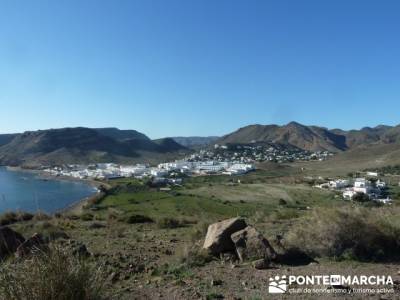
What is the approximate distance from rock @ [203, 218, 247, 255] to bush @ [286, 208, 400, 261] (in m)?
1.16

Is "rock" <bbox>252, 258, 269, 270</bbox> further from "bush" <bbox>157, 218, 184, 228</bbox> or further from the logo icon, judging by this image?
"bush" <bbox>157, 218, 184, 228</bbox>

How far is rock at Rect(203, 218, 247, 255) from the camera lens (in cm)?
880

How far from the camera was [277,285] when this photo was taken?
636 cm

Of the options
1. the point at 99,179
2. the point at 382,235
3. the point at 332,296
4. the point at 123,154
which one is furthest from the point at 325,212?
the point at 123,154

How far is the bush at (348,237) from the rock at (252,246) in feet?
3.36

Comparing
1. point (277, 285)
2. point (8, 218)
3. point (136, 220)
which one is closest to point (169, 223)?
point (136, 220)

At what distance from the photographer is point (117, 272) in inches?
305

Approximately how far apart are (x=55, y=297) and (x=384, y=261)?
6484 millimetres

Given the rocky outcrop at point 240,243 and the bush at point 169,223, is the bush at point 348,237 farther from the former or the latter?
the bush at point 169,223

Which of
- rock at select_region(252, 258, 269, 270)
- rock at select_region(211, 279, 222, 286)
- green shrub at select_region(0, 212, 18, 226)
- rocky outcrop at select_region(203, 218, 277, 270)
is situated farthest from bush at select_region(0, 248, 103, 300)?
green shrub at select_region(0, 212, 18, 226)

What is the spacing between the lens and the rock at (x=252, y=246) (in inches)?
319

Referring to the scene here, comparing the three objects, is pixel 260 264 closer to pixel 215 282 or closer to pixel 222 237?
pixel 215 282

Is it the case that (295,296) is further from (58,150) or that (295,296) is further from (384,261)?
(58,150)

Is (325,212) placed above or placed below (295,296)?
above
